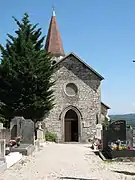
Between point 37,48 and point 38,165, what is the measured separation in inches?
881

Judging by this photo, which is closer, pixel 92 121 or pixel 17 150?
pixel 17 150

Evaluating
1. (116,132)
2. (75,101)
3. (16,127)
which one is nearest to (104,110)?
(75,101)

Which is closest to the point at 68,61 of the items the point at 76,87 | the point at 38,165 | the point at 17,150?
the point at 76,87

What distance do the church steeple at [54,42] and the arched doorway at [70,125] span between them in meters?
8.28

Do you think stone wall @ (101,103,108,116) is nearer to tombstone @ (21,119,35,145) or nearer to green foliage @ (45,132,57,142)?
green foliage @ (45,132,57,142)

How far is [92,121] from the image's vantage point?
1467 inches

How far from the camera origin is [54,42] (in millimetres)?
43344

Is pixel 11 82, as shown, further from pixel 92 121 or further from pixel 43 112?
pixel 92 121

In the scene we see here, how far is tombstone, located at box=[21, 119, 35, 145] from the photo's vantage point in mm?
23947

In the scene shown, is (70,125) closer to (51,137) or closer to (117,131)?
(51,137)

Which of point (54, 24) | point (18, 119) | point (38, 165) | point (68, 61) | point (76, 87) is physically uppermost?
point (54, 24)

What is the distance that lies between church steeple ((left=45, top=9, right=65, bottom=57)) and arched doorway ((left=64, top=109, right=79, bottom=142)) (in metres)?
8.28

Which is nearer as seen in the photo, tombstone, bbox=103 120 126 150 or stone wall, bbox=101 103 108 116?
tombstone, bbox=103 120 126 150

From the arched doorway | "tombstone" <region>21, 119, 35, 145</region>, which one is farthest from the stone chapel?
"tombstone" <region>21, 119, 35, 145</region>
